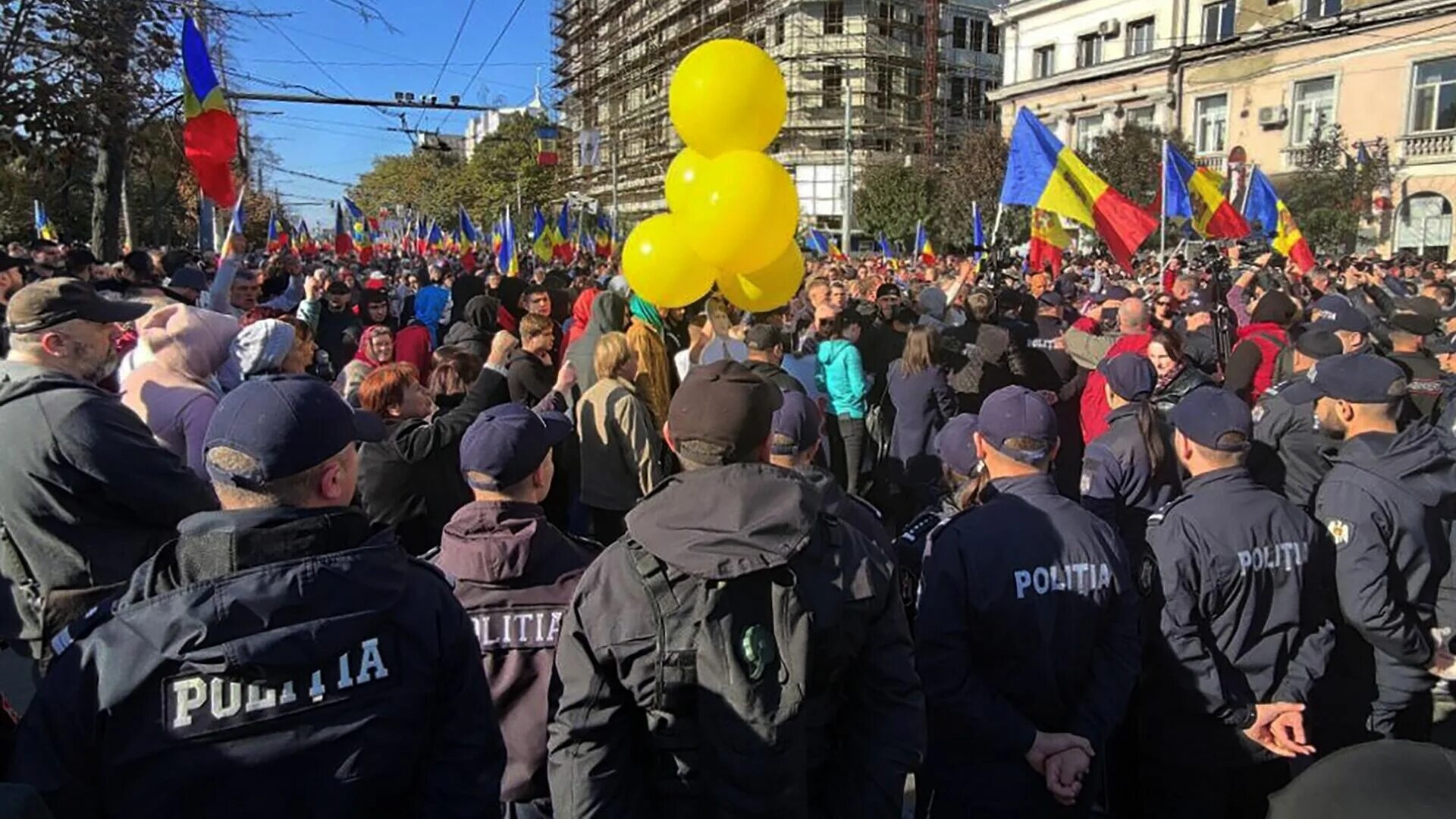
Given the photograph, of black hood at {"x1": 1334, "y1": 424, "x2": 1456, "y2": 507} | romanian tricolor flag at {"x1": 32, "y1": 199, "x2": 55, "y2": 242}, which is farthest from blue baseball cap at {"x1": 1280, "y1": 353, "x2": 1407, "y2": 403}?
romanian tricolor flag at {"x1": 32, "y1": 199, "x2": 55, "y2": 242}

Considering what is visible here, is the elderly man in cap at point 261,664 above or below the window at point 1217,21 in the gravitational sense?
below

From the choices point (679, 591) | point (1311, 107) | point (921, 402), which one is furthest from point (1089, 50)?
point (679, 591)

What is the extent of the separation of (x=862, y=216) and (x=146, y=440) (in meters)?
43.6

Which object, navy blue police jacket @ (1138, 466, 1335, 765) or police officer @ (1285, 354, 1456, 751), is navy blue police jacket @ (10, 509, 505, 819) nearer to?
navy blue police jacket @ (1138, 466, 1335, 765)

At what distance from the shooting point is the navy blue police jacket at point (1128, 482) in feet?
13.3

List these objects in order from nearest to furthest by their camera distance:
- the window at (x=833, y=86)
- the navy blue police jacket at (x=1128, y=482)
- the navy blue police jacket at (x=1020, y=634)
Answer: the navy blue police jacket at (x=1020, y=634), the navy blue police jacket at (x=1128, y=482), the window at (x=833, y=86)

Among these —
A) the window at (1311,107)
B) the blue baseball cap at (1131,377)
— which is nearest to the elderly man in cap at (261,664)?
the blue baseball cap at (1131,377)

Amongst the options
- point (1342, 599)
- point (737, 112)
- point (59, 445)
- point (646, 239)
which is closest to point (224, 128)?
point (646, 239)

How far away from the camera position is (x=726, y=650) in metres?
1.95

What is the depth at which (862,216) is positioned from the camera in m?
44.8

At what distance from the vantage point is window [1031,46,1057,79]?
49125 millimetres

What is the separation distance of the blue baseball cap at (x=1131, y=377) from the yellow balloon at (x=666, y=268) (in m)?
2.12

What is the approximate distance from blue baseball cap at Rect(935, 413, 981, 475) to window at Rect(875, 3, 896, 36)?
2250 inches

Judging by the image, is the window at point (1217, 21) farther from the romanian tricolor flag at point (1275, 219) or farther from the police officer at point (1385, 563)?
the police officer at point (1385, 563)
